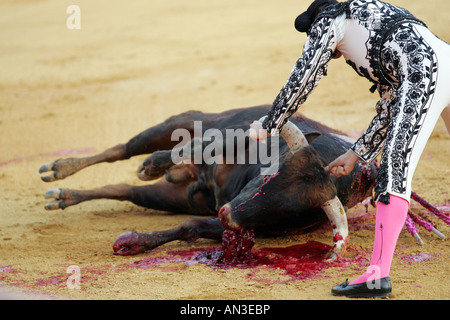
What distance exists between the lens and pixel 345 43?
3.18m

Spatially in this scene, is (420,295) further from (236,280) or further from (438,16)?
(438,16)

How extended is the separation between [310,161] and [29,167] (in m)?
4.06

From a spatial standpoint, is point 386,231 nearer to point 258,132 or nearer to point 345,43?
point 258,132

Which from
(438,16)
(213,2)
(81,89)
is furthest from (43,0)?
(438,16)

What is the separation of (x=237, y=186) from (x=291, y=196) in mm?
856

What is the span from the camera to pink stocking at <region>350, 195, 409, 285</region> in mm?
2975

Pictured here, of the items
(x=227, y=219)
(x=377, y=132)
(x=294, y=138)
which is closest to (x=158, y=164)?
(x=227, y=219)

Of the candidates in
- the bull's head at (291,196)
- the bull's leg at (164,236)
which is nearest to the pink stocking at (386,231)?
the bull's head at (291,196)

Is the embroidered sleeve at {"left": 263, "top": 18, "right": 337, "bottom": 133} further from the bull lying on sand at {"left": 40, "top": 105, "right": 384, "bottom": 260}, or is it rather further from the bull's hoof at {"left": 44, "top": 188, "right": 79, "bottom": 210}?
the bull's hoof at {"left": 44, "top": 188, "right": 79, "bottom": 210}

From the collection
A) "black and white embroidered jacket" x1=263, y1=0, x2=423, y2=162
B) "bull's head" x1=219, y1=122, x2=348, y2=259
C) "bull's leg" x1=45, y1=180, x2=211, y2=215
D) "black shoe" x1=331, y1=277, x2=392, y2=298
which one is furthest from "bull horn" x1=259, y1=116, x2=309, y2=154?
"bull's leg" x1=45, y1=180, x2=211, y2=215

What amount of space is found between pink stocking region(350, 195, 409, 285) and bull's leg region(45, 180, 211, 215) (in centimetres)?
254

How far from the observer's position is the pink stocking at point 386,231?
297 centimetres

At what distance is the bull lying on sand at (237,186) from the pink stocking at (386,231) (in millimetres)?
758

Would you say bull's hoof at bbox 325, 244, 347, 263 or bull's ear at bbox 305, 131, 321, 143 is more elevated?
bull's ear at bbox 305, 131, 321, 143
